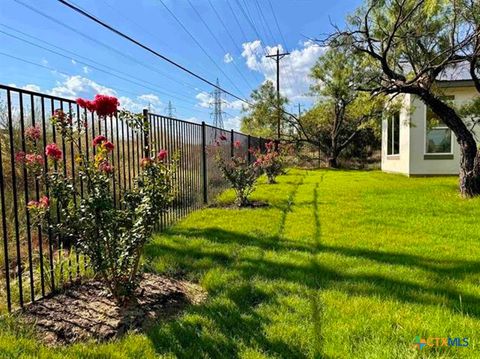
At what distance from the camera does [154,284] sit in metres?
3.31

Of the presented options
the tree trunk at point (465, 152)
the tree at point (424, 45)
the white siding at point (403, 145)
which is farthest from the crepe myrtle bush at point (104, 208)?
the white siding at point (403, 145)

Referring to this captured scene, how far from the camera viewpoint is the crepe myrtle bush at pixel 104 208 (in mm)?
2611

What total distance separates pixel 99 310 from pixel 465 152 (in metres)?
8.10

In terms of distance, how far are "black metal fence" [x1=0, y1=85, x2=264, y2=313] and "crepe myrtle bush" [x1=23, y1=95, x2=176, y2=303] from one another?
19 cm

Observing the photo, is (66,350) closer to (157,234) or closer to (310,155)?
(157,234)

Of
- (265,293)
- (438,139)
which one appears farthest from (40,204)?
(438,139)

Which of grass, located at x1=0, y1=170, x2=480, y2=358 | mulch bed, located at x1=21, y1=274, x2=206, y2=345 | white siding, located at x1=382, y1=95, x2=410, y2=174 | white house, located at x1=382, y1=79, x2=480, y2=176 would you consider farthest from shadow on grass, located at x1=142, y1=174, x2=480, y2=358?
white house, located at x1=382, y1=79, x2=480, y2=176

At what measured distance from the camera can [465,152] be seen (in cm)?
800

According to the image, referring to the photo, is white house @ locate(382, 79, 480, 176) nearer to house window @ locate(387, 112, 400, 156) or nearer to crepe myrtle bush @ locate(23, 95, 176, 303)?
house window @ locate(387, 112, 400, 156)

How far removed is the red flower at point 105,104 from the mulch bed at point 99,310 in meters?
1.47

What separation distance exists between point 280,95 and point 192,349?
22382 mm

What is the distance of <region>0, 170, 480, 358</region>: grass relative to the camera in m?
2.27

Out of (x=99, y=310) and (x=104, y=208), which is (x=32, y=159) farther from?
(x=99, y=310)

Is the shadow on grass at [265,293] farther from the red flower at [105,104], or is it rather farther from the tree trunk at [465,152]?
the tree trunk at [465,152]
